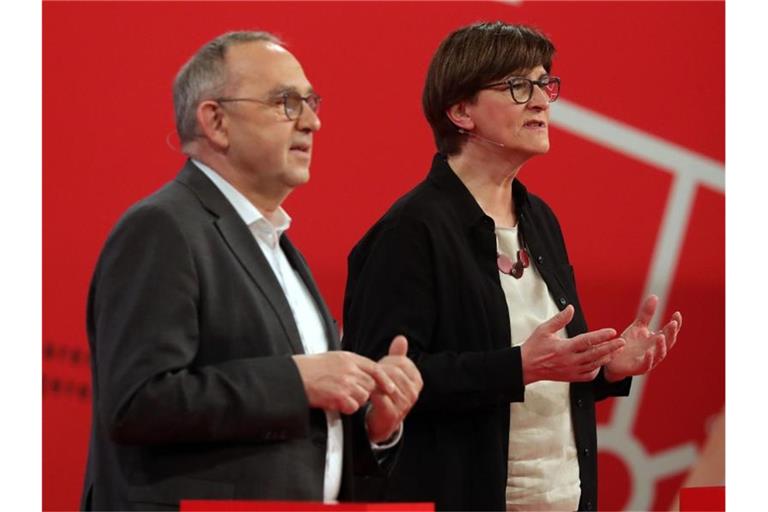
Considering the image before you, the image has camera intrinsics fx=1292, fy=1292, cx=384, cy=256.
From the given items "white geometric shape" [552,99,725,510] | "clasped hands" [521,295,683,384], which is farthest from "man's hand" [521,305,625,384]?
"white geometric shape" [552,99,725,510]

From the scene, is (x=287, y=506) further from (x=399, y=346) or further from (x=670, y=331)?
(x=670, y=331)

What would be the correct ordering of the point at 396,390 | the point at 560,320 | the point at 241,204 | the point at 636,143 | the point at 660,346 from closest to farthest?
the point at 396,390 → the point at 241,204 → the point at 560,320 → the point at 660,346 → the point at 636,143

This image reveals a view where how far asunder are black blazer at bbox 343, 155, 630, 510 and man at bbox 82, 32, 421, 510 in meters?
0.28

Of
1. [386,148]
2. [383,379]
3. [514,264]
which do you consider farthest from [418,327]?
[386,148]

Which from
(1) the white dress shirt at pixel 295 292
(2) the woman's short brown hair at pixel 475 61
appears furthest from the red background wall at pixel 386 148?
(1) the white dress shirt at pixel 295 292

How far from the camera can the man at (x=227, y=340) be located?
191cm

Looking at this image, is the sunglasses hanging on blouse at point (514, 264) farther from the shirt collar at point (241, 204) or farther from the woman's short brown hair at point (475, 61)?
the shirt collar at point (241, 204)

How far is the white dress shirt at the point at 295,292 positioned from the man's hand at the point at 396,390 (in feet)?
0.24

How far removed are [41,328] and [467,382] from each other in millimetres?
1321

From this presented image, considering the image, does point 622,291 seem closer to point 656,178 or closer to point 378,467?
point 656,178

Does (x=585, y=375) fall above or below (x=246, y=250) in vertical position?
below

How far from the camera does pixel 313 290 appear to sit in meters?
2.24

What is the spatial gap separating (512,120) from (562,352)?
0.55 meters

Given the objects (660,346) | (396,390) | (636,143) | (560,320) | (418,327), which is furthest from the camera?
(636,143)
